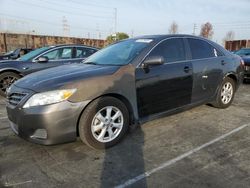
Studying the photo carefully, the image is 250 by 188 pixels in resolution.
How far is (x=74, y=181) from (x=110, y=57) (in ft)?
7.45

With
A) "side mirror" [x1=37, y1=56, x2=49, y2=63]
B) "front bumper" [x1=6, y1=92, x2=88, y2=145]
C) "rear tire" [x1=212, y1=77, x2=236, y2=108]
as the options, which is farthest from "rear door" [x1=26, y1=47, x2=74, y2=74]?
"rear tire" [x1=212, y1=77, x2=236, y2=108]

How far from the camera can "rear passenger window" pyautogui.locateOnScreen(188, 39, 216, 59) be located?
16.2 ft

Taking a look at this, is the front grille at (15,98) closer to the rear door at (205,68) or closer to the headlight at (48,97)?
the headlight at (48,97)

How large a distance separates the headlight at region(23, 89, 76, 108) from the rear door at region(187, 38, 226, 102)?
2.49 meters

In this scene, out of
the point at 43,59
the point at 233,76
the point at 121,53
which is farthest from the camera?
the point at 43,59

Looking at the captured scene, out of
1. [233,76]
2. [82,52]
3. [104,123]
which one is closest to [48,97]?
[104,123]

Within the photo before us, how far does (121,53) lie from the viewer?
4.46 metres

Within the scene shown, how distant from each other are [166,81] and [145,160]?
4.70ft

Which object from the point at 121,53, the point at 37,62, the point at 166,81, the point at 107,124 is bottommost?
the point at 107,124

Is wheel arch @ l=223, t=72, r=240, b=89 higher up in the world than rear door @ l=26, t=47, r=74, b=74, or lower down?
lower down

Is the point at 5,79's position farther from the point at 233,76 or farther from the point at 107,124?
the point at 233,76

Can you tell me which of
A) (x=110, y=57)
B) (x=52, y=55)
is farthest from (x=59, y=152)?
(x=52, y=55)

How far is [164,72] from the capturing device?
4254mm

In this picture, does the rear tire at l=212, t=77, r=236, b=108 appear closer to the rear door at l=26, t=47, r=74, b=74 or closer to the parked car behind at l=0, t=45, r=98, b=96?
the parked car behind at l=0, t=45, r=98, b=96
